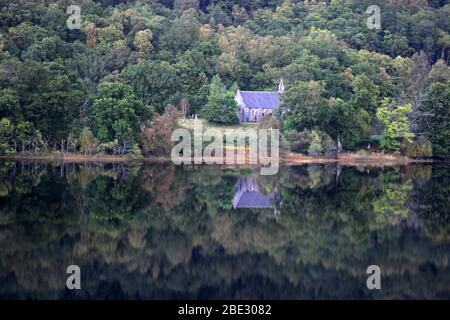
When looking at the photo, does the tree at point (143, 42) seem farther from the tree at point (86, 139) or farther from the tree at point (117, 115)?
the tree at point (86, 139)

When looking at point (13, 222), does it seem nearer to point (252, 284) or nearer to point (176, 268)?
point (176, 268)

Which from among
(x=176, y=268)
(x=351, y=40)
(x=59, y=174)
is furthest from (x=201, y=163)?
(x=351, y=40)

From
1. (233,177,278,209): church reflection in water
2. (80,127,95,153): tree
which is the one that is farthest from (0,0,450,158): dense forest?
(233,177,278,209): church reflection in water

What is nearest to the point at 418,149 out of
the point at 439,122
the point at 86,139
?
the point at 439,122

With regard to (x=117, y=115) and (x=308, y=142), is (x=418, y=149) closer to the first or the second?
(x=308, y=142)

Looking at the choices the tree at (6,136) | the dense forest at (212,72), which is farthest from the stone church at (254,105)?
the tree at (6,136)

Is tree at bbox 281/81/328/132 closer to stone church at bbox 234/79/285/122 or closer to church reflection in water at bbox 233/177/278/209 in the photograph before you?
stone church at bbox 234/79/285/122
